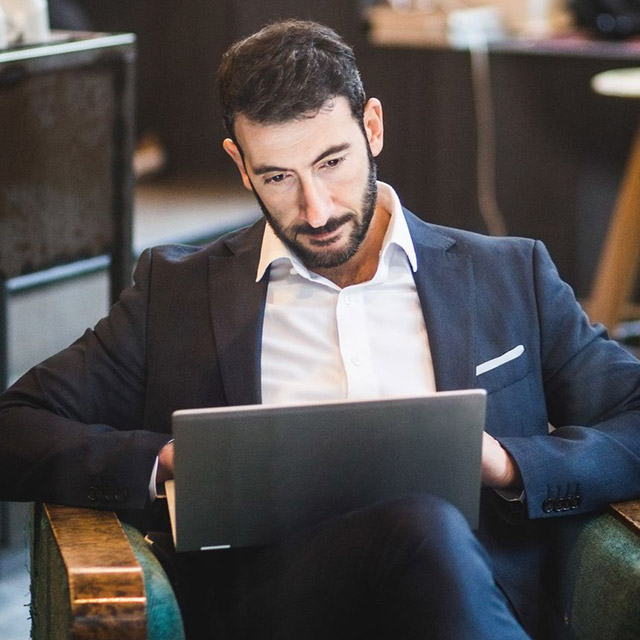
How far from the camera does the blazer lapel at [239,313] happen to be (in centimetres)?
176

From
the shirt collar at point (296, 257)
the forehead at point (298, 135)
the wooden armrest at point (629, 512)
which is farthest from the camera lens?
the shirt collar at point (296, 257)

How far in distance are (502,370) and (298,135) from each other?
1.47 ft

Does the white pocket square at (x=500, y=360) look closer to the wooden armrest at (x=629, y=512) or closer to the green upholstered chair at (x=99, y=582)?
the wooden armrest at (x=629, y=512)

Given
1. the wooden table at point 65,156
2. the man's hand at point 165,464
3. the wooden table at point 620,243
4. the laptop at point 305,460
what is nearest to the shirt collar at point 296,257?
the man's hand at point 165,464

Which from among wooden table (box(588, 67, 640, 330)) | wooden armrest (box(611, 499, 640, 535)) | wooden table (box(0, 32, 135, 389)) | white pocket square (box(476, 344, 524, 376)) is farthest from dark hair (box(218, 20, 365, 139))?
wooden table (box(588, 67, 640, 330))

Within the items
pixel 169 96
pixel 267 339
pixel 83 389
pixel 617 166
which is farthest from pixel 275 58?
pixel 169 96

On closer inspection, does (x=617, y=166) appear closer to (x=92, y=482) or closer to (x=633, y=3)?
(x=633, y=3)

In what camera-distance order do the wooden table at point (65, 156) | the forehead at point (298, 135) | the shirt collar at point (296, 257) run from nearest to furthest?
the forehead at point (298, 135), the shirt collar at point (296, 257), the wooden table at point (65, 156)

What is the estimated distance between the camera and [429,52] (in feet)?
14.8

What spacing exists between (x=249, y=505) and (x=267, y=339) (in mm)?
398

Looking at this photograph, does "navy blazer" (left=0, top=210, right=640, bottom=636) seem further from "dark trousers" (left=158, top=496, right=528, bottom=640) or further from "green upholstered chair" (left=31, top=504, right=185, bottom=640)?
"dark trousers" (left=158, top=496, right=528, bottom=640)

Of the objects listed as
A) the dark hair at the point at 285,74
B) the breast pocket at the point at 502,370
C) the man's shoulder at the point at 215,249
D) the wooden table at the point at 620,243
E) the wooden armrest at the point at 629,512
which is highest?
the dark hair at the point at 285,74

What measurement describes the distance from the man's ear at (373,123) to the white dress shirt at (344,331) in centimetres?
10

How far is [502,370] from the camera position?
5.80ft
